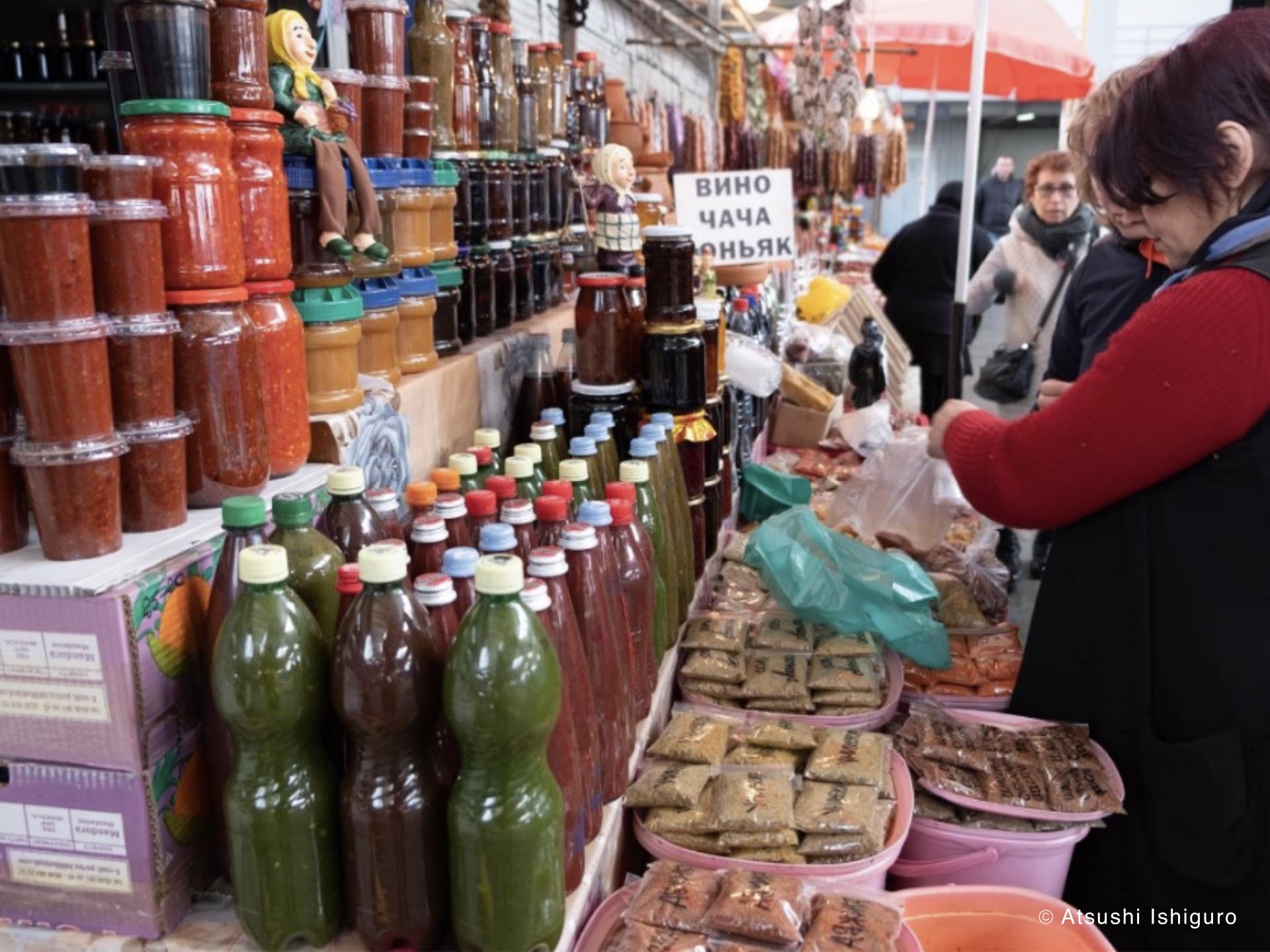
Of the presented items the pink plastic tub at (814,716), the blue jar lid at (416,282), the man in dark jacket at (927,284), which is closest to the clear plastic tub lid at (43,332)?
the blue jar lid at (416,282)

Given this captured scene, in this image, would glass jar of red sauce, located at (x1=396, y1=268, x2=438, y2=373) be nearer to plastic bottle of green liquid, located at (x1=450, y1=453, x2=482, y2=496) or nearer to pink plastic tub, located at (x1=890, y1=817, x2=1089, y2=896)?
plastic bottle of green liquid, located at (x1=450, y1=453, x2=482, y2=496)

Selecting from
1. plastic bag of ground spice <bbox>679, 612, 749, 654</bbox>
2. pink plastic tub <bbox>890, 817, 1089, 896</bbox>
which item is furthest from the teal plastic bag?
pink plastic tub <bbox>890, 817, 1089, 896</bbox>

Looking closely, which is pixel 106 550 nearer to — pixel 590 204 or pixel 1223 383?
pixel 1223 383

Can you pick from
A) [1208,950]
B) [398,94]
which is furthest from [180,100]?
[1208,950]

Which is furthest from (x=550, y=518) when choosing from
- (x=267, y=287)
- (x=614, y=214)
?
(x=614, y=214)

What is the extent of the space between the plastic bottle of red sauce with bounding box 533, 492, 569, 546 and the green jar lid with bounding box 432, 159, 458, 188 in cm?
88

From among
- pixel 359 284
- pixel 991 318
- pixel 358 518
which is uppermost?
pixel 359 284

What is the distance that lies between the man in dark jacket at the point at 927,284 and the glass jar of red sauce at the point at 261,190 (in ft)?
16.7

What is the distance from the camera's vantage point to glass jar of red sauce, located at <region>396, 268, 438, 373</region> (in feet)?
6.13

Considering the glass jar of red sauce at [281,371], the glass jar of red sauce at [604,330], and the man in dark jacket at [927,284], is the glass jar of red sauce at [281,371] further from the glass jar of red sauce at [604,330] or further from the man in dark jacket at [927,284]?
the man in dark jacket at [927,284]

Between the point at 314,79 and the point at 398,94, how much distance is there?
35 cm

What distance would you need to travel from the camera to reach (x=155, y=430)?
114 cm

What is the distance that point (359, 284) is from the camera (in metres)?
1.72

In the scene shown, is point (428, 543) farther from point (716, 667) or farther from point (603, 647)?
point (716, 667)
